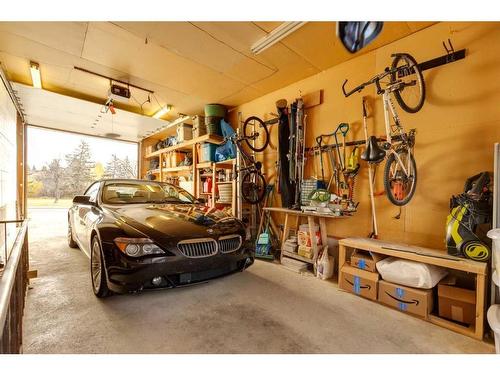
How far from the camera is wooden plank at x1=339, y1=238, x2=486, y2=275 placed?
1.65m

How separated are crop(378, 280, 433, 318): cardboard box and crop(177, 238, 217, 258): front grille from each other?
1.63 m

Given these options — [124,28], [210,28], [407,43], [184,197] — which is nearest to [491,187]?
[407,43]

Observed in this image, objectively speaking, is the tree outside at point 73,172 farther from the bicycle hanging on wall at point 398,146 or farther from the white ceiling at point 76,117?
the bicycle hanging on wall at point 398,146

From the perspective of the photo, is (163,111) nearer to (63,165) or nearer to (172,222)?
(172,222)

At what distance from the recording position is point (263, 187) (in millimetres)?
3926

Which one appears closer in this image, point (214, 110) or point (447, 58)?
point (447, 58)

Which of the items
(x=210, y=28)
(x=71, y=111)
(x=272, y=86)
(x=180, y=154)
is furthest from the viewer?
(x=180, y=154)

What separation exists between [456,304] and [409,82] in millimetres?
2162

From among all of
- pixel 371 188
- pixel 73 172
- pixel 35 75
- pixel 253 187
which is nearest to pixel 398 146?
pixel 371 188

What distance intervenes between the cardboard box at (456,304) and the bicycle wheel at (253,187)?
2607 mm

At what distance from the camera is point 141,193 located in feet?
9.39

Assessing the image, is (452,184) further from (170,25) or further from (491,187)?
(170,25)

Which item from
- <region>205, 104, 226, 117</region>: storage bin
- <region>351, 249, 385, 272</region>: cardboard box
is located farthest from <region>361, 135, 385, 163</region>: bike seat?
<region>205, 104, 226, 117</region>: storage bin
